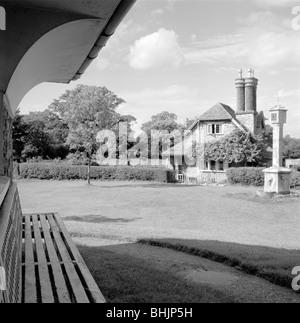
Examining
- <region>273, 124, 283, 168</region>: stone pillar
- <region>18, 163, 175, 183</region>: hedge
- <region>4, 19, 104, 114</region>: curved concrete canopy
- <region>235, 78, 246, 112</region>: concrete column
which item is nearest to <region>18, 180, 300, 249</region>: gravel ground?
<region>273, 124, 283, 168</region>: stone pillar

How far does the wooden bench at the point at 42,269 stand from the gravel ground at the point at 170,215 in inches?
139

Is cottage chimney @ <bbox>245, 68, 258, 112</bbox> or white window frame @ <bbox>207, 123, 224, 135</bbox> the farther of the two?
cottage chimney @ <bbox>245, 68, 258, 112</bbox>

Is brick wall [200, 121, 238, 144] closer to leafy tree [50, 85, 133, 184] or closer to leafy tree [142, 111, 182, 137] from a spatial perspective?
leafy tree [50, 85, 133, 184]

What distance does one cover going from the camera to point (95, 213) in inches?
669

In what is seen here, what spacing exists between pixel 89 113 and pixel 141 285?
1040 inches

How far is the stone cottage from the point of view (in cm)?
3856

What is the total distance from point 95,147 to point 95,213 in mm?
15794

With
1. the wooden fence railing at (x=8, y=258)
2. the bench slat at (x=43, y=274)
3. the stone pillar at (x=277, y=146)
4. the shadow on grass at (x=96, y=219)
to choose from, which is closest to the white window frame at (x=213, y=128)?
the stone pillar at (x=277, y=146)

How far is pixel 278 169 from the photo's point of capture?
74.0ft

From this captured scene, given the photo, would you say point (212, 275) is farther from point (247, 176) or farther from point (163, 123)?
point (163, 123)

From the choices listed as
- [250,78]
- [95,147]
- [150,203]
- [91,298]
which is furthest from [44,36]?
[250,78]

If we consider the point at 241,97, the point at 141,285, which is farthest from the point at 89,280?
the point at 241,97
